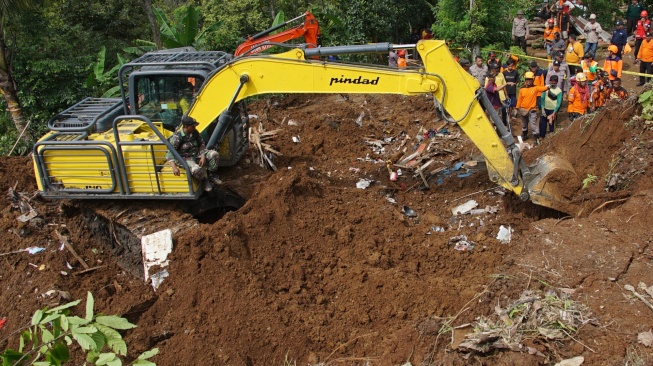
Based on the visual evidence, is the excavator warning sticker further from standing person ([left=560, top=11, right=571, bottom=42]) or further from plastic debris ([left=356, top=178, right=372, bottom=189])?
standing person ([left=560, top=11, right=571, bottom=42])

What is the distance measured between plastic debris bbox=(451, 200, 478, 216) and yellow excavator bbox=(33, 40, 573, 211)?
124 centimetres

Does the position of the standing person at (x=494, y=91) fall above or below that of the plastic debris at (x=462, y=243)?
above

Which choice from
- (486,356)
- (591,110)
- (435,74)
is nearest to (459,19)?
(591,110)

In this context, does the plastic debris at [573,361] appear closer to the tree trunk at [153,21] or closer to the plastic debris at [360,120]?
the plastic debris at [360,120]

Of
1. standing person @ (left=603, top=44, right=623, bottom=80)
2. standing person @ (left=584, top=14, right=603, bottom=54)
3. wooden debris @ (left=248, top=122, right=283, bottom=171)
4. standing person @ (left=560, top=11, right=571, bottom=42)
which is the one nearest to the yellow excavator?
wooden debris @ (left=248, top=122, right=283, bottom=171)

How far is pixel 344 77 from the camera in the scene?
25.6 feet

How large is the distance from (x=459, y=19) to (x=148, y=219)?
12635 mm

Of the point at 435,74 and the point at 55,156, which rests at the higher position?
the point at 435,74

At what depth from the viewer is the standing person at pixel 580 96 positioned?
38.6 feet

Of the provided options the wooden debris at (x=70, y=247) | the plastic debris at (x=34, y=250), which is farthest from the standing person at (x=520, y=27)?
the plastic debris at (x=34, y=250)

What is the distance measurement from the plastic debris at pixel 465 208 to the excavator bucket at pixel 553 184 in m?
1.26

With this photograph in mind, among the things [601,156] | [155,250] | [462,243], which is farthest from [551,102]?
[155,250]

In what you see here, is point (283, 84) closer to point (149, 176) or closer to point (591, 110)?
point (149, 176)

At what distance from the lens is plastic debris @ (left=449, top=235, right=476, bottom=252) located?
26.4 ft
